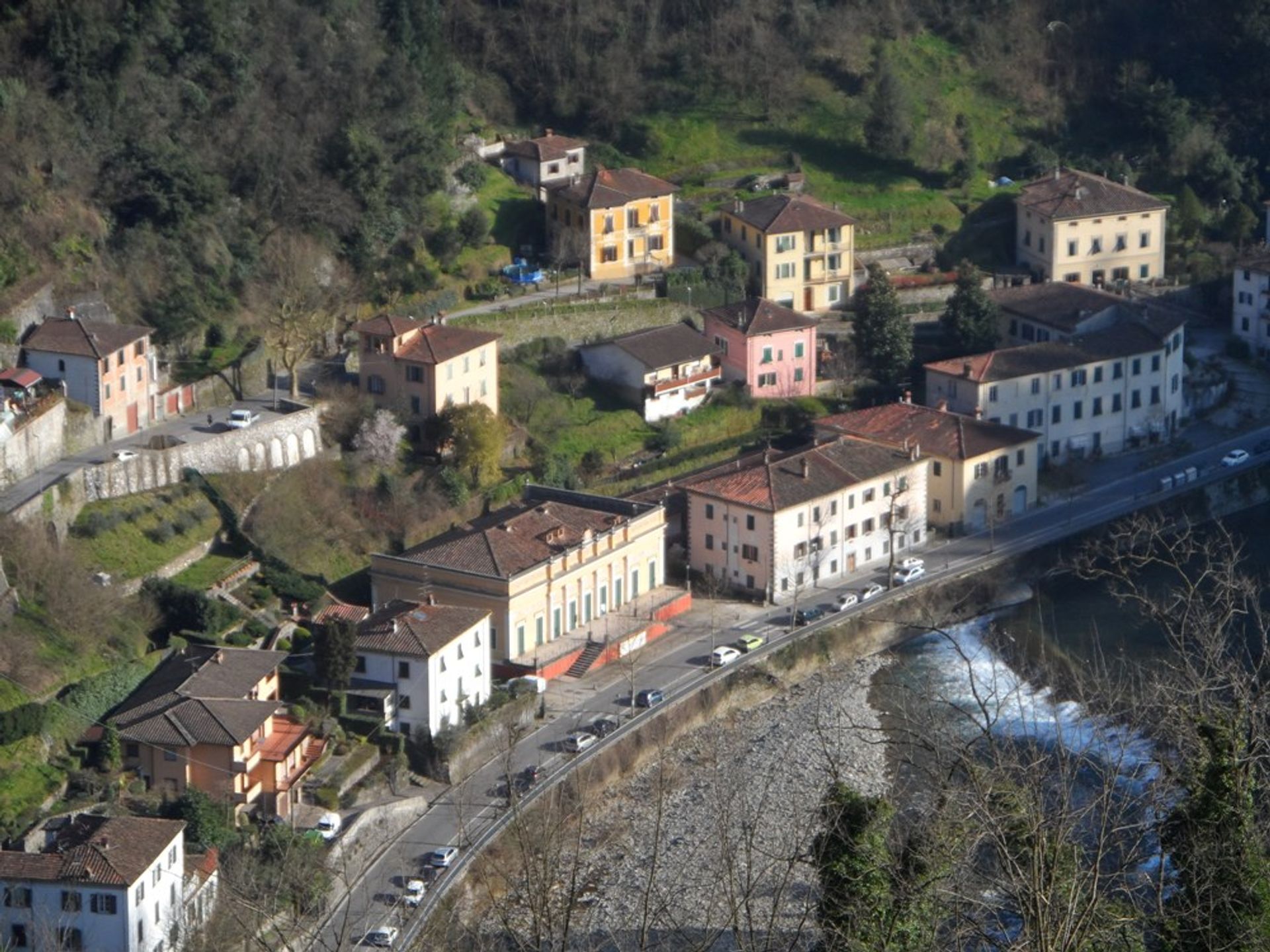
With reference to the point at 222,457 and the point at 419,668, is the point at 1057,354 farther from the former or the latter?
the point at 419,668

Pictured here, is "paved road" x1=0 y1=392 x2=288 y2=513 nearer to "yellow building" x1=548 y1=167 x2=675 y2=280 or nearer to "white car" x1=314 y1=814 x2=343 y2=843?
"white car" x1=314 y1=814 x2=343 y2=843

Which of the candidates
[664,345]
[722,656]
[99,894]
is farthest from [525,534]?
[99,894]

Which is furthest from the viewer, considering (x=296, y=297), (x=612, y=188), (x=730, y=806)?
(x=612, y=188)

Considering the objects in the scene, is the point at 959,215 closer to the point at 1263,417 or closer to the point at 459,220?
the point at 1263,417

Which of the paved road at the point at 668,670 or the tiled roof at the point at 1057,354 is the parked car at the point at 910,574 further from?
the tiled roof at the point at 1057,354

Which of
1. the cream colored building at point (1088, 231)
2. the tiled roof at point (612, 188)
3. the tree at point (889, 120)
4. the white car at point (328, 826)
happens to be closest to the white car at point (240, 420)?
the white car at point (328, 826)

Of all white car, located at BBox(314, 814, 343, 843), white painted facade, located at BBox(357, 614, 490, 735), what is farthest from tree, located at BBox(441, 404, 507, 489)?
white car, located at BBox(314, 814, 343, 843)

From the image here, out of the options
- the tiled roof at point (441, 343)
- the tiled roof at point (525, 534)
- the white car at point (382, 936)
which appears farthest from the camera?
the tiled roof at point (441, 343)
